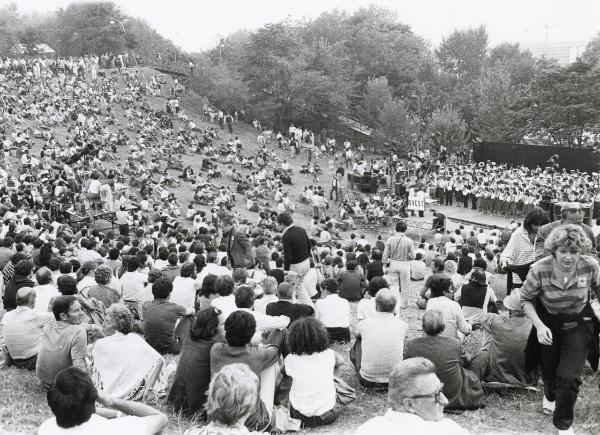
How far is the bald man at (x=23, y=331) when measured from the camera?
601 cm

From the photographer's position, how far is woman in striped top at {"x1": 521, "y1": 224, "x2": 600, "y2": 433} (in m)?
3.99

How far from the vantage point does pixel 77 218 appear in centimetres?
1750

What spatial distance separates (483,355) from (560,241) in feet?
6.27

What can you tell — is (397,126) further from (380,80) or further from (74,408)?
(74,408)

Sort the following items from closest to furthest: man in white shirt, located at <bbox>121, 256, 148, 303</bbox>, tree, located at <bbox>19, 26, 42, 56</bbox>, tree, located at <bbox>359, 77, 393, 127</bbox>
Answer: man in white shirt, located at <bbox>121, 256, 148, 303</bbox> < tree, located at <bbox>359, 77, 393, 127</bbox> < tree, located at <bbox>19, 26, 42, 56</bbox>

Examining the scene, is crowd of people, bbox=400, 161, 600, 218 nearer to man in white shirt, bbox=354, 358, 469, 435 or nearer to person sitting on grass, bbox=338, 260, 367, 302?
person sitting on grass, bbox=338, 260, 367, 302

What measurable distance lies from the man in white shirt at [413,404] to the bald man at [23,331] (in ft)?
13.7

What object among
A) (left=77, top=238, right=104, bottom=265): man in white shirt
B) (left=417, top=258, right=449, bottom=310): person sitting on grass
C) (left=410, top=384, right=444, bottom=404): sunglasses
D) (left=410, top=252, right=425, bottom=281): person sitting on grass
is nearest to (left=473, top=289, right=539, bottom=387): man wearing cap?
(left=417, top=258, right=449, bottom=310): person sitting on grass

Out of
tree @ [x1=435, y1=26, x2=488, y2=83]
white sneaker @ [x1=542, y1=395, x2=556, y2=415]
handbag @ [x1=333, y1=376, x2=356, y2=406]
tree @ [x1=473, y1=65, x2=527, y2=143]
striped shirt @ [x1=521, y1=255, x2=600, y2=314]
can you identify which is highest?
tree @ [x1=435, y1=26, x2=488, y2=83]

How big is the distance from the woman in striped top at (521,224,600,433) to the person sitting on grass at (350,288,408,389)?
1.48 m

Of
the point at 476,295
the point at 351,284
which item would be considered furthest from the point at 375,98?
the point at 476,295

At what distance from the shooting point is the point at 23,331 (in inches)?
237

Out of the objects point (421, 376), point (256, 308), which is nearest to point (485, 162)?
point (256, 308)

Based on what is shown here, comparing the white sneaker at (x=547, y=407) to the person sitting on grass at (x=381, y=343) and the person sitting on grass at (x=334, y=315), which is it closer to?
the person sitting on grass at (x=381, y=343)
